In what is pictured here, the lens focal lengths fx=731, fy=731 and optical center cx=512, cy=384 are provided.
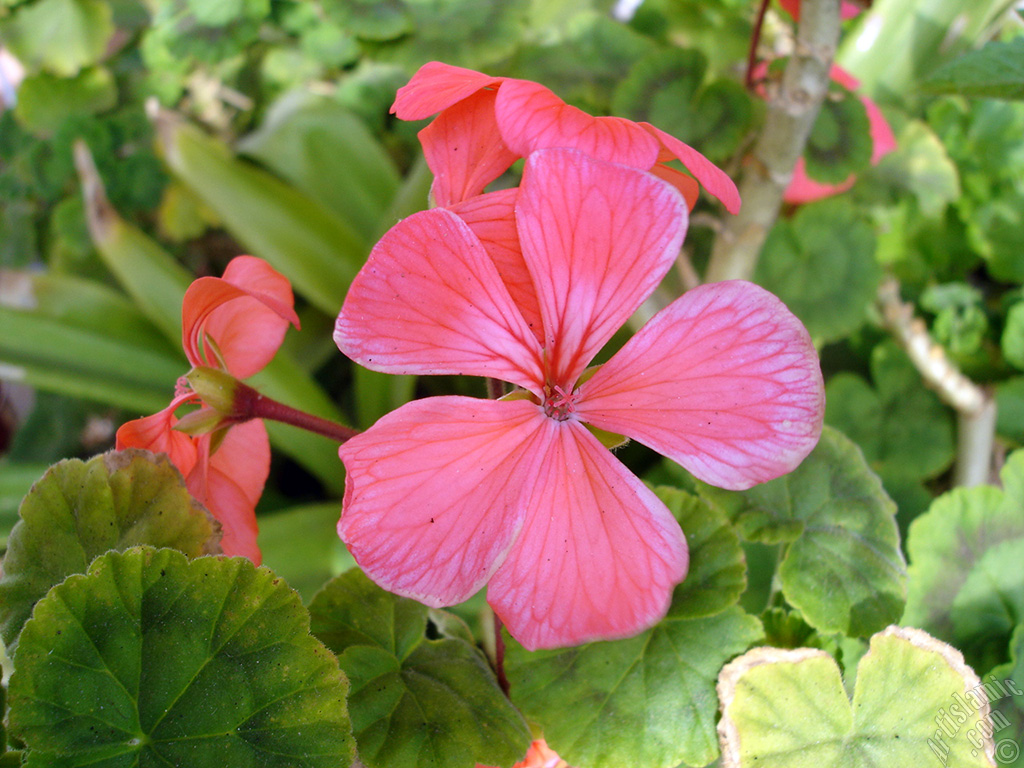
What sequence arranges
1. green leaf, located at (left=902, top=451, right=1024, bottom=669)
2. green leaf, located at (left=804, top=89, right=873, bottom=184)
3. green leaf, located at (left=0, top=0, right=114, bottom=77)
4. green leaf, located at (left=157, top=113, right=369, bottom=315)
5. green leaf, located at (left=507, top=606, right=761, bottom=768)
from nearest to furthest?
green leaf, located at (left=507, top=606, right=761, bottom=768), green leaf, located at (left=902, top=451, right=1024, bottom=669), green leaf, located at (left=804, top=89, right=873, bottom=184), green leaf, located at (left=157, top=113, right=369, bottom=315), green leaf, located at (left=0, top=0, right=114, bottom=77)

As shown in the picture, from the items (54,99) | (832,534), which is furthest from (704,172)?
(54,99)

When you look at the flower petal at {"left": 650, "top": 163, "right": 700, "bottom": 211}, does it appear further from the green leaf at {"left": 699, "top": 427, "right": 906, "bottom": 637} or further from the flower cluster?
the green leaf at {"left": 699, "top": 427, "right": 906, "bottom": 637}

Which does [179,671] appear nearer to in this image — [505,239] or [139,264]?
[505,239]

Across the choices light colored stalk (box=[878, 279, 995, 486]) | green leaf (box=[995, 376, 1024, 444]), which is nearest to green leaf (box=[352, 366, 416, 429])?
light colored stalk (box=[878, 279, 995, 486])

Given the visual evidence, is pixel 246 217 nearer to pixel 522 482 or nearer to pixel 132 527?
pixel 132 527

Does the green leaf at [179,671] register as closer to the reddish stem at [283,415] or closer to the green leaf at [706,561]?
the reddish stem at [283,415]

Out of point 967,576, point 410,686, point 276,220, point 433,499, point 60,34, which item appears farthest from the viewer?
point 60,34
